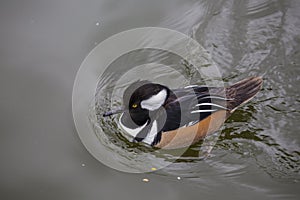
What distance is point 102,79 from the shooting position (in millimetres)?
5008

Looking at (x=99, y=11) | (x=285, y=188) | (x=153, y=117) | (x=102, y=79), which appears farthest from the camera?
(x=99, y=11)

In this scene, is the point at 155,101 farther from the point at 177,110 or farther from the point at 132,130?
the point at 132,130

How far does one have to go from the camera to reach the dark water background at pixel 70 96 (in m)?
4.27

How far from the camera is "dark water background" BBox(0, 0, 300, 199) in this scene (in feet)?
14.0

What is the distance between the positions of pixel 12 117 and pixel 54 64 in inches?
32.3

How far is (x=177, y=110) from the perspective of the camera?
436 cm

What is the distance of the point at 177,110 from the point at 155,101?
0.80 feet

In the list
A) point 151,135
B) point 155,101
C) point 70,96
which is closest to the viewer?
point 155,101

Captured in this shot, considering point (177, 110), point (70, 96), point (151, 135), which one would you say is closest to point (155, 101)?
point (177, 110)

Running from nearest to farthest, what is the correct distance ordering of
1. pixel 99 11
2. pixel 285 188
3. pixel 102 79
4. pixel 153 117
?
pixel 285 188
pixel 153 117
pixel 102 79
pixel 99 11

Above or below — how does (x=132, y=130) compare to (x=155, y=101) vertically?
below

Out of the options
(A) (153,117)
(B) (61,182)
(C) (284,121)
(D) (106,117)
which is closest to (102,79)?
(D) (106,117)

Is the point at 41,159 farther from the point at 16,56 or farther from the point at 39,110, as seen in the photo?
the point at 16,56

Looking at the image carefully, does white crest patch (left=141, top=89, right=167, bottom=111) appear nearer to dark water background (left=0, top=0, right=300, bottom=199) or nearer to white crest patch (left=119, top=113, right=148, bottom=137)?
white crest patch (left=119, top=113, right=148, bottom=137)
